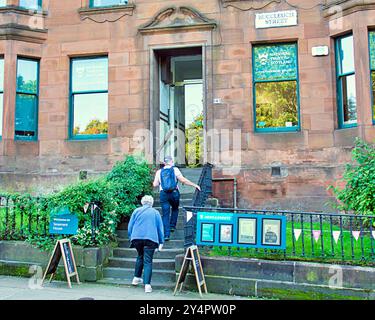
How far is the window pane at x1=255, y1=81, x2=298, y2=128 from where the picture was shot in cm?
1131

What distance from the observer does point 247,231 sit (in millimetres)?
7117

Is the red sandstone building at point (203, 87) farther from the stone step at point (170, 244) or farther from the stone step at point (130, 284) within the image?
the stone step at point (130, 284)

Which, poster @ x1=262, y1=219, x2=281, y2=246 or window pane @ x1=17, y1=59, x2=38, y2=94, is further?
window pane @ x1=17, y1=59, x2=38, y2=94

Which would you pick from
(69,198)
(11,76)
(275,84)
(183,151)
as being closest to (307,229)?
(275,84)

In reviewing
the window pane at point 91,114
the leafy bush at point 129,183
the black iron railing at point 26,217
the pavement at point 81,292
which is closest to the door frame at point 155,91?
the leafy bush at point 129,183

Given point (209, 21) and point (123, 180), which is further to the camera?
point (209, 21)

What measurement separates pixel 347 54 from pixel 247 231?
630 cm

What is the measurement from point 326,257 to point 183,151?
8.16 m

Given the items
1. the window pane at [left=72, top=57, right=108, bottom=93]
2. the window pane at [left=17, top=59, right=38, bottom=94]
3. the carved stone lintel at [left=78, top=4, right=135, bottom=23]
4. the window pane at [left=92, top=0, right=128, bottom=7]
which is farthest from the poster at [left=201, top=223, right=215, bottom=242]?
the window pane at [left=92, top=0, right=128, bottom=7]

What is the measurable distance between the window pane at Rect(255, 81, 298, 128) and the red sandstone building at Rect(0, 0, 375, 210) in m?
0.03

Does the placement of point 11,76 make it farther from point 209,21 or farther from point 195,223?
point 195,223

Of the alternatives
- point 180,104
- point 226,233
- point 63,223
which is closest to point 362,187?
point 226,233

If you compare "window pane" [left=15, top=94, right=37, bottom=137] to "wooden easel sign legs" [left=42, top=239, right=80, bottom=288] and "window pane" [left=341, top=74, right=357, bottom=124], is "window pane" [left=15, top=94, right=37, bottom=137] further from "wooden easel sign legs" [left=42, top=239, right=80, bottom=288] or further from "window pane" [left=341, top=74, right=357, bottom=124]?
"window pane" [left=341, top=74, right=357, bottom=124]
